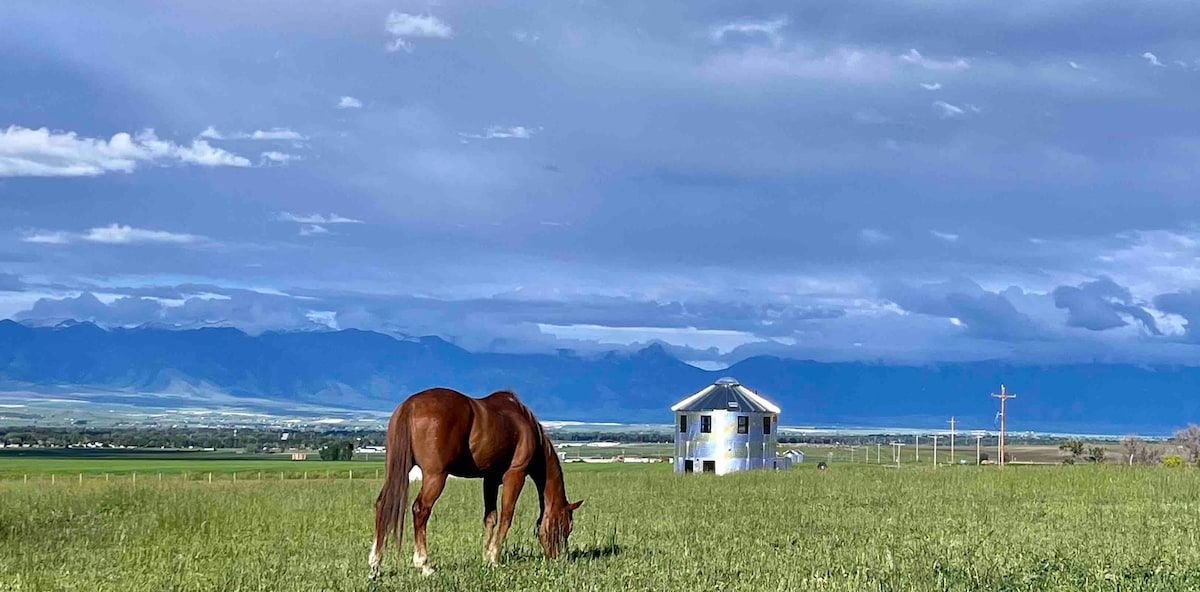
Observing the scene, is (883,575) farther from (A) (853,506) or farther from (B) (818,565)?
(A) (853,506)

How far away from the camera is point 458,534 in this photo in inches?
965

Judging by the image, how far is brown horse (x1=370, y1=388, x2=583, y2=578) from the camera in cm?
1770

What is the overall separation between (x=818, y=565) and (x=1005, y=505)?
16526 mm

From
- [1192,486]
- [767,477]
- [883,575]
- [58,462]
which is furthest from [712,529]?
[58,462]

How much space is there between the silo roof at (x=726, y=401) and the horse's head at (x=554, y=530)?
76302 mm

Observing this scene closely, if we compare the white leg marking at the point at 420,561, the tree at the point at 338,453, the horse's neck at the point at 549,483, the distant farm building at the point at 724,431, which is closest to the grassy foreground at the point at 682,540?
the white leg marking at the point at 420,561

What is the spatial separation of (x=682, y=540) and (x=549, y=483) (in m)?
3.69

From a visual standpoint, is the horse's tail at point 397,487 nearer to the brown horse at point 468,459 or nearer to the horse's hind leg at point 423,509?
the brown horse at point 468,459

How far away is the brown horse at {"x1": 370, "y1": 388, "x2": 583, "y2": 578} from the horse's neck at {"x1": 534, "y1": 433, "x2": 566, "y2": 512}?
0.05 ft

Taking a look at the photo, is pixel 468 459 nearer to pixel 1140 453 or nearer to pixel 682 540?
pixel 682 540

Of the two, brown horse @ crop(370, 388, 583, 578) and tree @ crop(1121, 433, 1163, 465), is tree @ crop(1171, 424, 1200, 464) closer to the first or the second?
tree @ crop(1121, 433, 1163, 465)

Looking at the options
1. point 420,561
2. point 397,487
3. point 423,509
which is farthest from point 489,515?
point 397,487

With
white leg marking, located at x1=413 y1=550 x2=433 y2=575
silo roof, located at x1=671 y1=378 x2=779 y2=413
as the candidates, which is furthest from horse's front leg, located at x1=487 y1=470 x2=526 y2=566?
silo roof, located at x1=671 y1=378 x2=779 y2=413

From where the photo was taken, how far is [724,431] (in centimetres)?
9381
